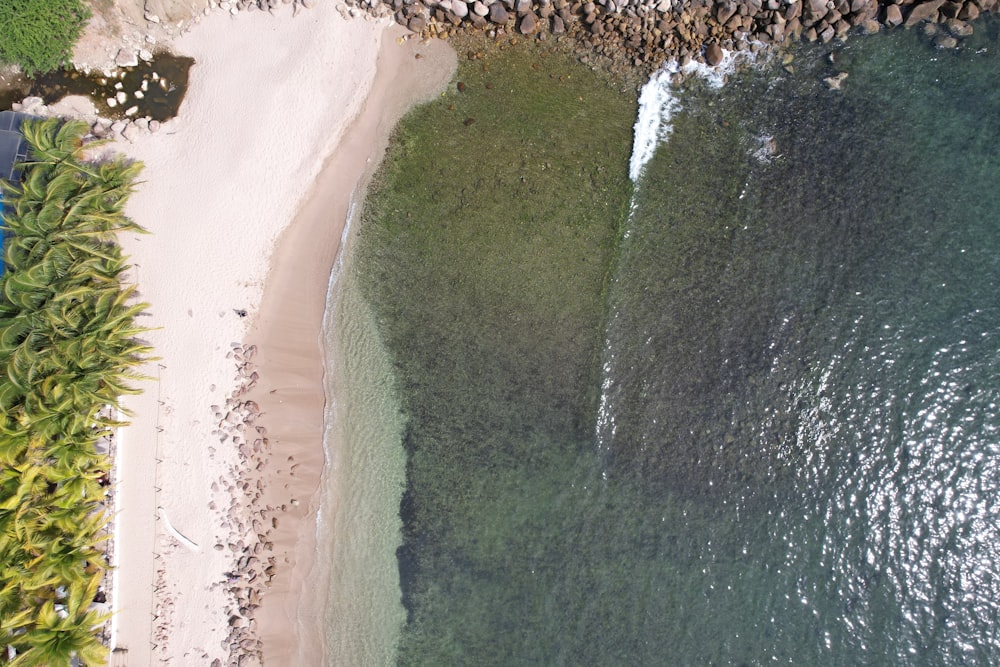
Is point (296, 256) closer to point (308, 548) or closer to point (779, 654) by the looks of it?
point (308, 548)

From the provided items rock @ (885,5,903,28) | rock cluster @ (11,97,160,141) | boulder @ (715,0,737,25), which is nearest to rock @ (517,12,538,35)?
boulder @ (715,0,737,25)

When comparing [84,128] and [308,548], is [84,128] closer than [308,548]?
Yes

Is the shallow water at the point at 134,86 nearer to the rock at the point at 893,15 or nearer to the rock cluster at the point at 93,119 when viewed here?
the rock cluster at the point at 93,119

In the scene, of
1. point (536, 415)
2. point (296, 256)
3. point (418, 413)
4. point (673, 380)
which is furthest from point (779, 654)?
point (296, 256)

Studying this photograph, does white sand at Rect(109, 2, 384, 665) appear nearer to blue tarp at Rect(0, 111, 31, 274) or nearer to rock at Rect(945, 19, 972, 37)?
blue tarp at Rect(0, 111, 31, 274)

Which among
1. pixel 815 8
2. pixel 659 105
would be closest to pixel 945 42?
pixel 815 8

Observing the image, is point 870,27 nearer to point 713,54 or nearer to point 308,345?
point 713,54

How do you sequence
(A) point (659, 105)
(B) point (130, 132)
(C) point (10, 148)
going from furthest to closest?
(A) point (659, 105), (B) point (130, 132), (C) point (10, 148)
